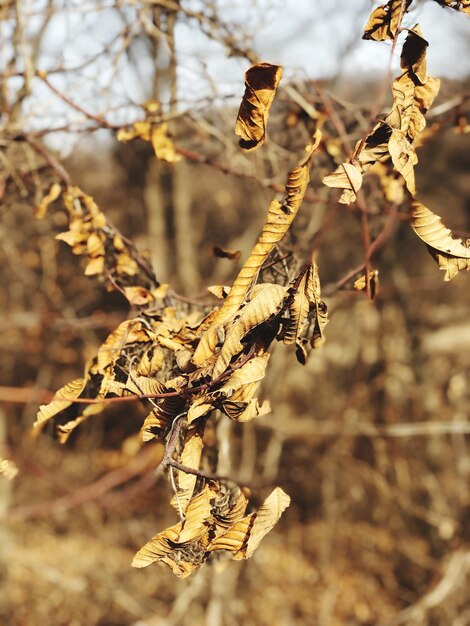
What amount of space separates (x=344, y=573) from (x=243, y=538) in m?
4.54

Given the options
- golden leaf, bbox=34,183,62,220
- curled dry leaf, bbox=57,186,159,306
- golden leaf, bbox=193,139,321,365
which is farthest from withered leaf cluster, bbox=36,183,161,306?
golden leaf, bbox=193,139,321,365

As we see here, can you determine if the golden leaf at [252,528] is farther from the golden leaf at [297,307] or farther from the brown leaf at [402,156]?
the brown leaf at [402,156]

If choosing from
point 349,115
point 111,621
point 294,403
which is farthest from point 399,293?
point 111,621

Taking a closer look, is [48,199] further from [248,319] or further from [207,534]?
[207,534]

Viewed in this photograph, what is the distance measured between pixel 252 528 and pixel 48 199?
50.8 inches

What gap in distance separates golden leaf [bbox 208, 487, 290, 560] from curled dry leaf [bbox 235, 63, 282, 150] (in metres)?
0.67

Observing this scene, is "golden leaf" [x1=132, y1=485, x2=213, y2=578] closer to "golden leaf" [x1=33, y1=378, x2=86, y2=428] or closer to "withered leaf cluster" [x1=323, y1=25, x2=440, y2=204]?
"golden leaf" [x1=33, y1=378, x2=86, y2=428]

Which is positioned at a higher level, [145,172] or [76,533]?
[145,172]

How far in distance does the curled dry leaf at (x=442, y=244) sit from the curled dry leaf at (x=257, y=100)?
0.32 metres

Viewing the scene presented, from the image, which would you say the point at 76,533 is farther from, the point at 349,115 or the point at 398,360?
the point at 349,115

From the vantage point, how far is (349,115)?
2213 mm

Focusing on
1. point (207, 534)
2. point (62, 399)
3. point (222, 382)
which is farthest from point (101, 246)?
point (207, 534)

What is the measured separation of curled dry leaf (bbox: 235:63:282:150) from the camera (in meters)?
0.98

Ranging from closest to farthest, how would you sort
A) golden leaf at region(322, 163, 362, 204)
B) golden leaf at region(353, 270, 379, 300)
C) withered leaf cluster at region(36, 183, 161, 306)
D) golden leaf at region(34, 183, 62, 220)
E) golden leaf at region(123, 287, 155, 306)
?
golden leaf at region(322, 163, 362, 204) → golden leaf at region(353, 270, 379, 300) → golden leaf at region(123, 287, 155, 306) → withered leaf cluster at region(36, 183, 161, 306) → golden leaf at region(34, 183, 62, 220)
